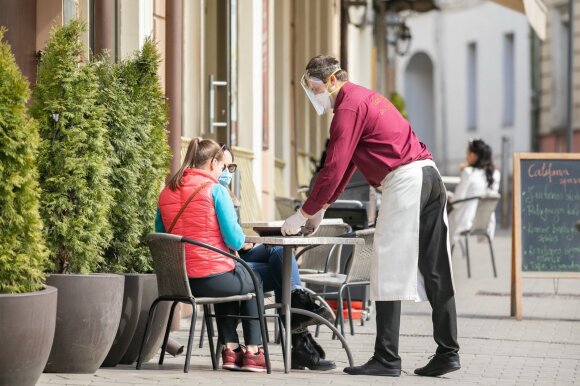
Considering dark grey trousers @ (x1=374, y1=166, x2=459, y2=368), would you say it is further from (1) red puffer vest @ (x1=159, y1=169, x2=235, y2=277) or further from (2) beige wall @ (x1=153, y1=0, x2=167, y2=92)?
(2) beige wall @ (x1=153, y1=0, x2=167, y2=92)

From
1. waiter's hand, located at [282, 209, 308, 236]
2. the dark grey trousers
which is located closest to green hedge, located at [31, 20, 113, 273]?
waiter's hand, located at [282, 209, 308, 236]

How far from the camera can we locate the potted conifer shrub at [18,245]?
6.37 m

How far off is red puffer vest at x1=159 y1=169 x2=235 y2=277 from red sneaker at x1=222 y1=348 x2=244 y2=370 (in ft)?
1.62

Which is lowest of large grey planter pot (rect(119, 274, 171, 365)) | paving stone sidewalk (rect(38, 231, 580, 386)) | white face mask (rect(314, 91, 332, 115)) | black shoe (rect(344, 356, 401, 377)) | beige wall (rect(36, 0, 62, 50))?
paving stone sidewalk (rect(38, 231, 580, 386))

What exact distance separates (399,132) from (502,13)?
3628 centimetres

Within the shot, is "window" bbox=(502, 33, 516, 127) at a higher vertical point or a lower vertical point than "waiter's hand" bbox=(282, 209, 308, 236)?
higher

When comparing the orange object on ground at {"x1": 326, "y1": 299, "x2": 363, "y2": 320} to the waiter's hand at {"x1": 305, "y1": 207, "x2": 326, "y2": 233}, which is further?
the orange object on ground at {"x1": 326, "y1": 299, "x2": 363, "y2": 320}

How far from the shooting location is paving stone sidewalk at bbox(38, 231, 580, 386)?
7668 mm

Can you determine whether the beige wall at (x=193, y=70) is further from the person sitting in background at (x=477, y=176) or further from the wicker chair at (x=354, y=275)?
the person sitting in background at (x=477, y=176)

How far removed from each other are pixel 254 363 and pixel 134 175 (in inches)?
47.5

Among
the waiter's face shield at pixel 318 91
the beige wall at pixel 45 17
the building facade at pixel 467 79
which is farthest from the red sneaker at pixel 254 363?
the building facade at pixel 467 79

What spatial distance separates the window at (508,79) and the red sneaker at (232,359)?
3598 centimetres

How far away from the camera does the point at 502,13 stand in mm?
43562

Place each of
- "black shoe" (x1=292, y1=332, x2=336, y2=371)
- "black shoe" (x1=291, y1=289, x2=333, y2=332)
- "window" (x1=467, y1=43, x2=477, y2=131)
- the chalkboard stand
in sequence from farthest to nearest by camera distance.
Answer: "window" (x1=467, y1=43, x2=477, y2=131) < the chalkboard stand < "black shoe" (x1=291, y1=289, x2=333, y2=332) < "black shoe" (x1=292, y1=332, x2=336, y2=371)
